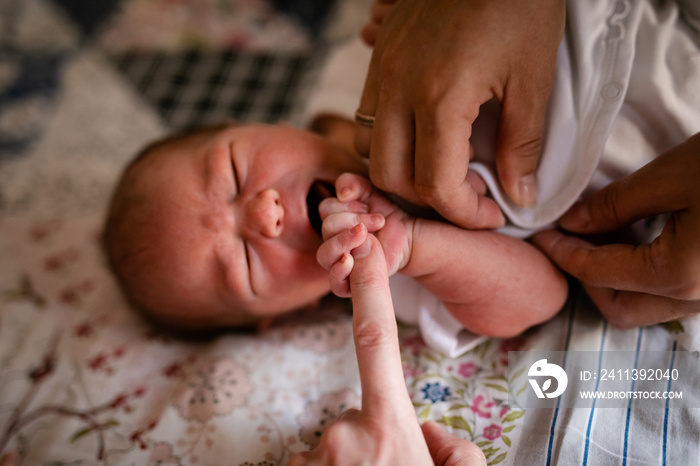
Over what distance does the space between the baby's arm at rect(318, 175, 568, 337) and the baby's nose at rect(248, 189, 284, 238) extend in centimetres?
11

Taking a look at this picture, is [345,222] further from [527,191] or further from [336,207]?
[527,191]

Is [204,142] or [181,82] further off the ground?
A: [204,142]

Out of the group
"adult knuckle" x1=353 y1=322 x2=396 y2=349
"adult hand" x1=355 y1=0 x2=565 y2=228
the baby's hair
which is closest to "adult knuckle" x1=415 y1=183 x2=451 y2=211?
"adult hand" x1=355 y1=0 x2=565 y2=228

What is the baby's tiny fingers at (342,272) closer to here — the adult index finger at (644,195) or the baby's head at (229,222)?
the baby's head at (229,222)

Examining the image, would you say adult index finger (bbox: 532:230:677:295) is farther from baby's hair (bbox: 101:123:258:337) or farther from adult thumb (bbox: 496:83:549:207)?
baby's hair (bbox: 101:123:258:337)

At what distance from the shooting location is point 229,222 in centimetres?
113

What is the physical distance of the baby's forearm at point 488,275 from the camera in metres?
1.05

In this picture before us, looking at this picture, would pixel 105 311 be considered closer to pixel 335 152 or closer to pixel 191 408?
pixel 191 408

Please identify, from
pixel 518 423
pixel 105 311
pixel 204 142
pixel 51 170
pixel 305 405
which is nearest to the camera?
pixel 518 423

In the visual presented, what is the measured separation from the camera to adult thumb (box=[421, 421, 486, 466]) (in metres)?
0.88

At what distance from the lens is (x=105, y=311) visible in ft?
4.83

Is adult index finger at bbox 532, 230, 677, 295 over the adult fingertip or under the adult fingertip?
under

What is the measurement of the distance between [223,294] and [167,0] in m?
1.51

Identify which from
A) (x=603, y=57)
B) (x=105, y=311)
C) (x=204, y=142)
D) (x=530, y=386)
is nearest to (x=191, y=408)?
(x=105, y=311)
